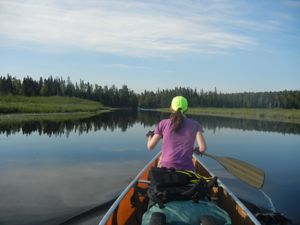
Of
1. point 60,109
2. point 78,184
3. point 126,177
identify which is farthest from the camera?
point 60,109

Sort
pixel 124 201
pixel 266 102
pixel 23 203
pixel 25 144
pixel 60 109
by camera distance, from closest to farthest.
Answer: pixel 124 201, pixel 23 203, pixel 25 144, pixel 60 109, pixel 266 102

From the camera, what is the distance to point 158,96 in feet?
513

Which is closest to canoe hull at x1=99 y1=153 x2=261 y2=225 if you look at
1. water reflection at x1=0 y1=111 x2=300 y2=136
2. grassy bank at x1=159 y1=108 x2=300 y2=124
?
water reflection at x1=0 y1=111 x2=300 y2=136

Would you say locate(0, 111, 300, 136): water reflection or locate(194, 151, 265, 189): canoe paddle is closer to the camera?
locate(194, 151, 265, 189): canoe paddle

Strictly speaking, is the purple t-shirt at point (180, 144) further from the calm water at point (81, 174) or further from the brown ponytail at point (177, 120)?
the calm water at point (81, 174)

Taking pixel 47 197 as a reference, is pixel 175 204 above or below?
above

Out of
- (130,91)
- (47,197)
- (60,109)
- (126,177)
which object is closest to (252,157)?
(126,177)

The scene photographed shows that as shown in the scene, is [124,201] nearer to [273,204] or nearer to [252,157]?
[273,204]

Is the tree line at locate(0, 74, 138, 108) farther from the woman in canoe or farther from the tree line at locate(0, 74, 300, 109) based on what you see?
the woman in canoe

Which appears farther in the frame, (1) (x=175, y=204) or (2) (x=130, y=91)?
(2) (x=130, y=91)

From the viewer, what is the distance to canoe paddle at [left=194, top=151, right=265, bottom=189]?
7.95m

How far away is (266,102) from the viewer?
12850 cm

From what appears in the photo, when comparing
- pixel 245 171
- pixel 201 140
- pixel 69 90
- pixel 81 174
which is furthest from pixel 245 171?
pixel 69 90

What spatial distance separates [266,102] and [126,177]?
124 metres
